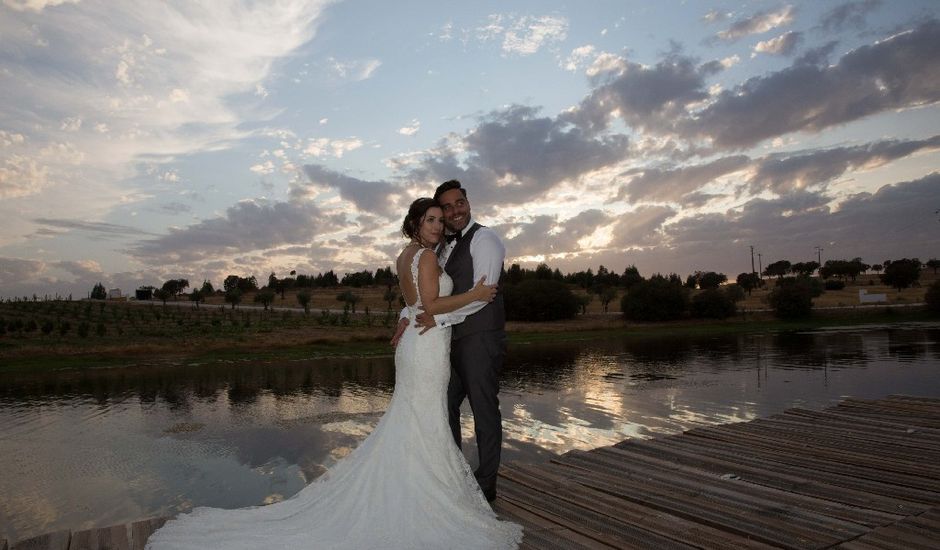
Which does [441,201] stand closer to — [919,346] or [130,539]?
[130,539]

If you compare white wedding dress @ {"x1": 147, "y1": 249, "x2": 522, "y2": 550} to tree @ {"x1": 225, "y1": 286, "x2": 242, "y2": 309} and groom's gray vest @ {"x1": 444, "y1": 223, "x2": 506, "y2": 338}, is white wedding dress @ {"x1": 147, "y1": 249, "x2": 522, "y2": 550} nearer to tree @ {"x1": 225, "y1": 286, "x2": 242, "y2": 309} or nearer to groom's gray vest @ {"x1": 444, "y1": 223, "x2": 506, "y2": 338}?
groom's gray vest @ {"x1": 444, "y1": 223, "x2": 506, "y2": 338}

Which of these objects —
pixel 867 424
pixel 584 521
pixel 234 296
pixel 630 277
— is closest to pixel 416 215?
pixel 584 521

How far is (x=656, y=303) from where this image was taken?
2381 inches

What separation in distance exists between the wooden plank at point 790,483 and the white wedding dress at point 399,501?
2779 mm

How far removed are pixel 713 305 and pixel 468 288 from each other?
6092 cm

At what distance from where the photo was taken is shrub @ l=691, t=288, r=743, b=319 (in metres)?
60.7

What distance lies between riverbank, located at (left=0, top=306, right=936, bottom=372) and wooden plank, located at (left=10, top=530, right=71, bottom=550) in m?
26.0

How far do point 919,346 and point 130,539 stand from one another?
Result: 36.2 meters

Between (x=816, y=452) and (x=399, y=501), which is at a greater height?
(x=399, y=501)

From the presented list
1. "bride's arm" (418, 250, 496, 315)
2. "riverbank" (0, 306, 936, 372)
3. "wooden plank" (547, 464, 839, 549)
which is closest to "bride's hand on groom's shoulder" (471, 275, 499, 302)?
"bride's arm" (418, 250, 496, 315)

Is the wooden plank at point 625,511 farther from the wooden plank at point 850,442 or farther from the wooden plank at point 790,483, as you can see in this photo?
the wooden plank at point 850,442

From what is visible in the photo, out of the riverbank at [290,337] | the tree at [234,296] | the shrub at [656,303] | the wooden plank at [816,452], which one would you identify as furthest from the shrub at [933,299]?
the tree at [234,296]

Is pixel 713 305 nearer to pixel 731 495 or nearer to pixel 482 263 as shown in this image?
pixel 731 495

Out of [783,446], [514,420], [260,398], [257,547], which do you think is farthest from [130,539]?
[260,398]
